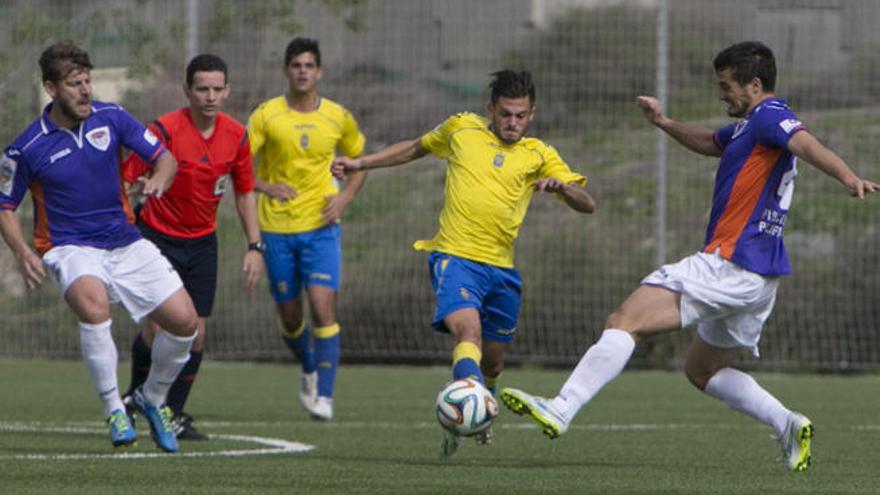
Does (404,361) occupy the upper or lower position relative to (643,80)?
lower

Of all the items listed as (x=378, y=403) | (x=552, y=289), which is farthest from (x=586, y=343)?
(x=378, y=403)

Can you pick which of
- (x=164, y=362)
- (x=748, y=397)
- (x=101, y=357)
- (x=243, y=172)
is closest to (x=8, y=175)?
(x=101, y=357)

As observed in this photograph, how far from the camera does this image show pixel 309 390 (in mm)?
11414

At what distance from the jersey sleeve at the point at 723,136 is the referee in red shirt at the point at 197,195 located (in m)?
2.84

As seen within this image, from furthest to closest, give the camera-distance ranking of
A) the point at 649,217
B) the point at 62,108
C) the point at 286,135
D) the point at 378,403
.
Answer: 1. the point at 649,217
2. the point at 378,403
3. the point at 286,135
4. the point at 62,108

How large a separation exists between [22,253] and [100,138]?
0.69m

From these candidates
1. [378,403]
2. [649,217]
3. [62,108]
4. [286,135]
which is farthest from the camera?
[649,217]

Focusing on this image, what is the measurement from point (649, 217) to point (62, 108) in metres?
8.86

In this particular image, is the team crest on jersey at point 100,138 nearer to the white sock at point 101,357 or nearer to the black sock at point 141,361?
the white sock at point 101,357

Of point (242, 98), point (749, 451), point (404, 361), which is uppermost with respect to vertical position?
point (242, 98)

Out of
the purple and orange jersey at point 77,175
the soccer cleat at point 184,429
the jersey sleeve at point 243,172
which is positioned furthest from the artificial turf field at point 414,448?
the jersey sleeve at point 243,172

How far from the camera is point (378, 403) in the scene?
12523mm

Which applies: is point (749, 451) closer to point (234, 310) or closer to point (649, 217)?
point (649, 217)

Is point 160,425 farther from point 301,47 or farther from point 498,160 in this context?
point 301,47
